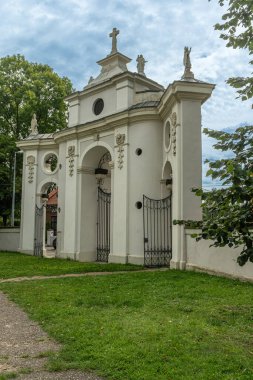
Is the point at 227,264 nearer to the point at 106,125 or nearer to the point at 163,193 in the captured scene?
the point at 163,193

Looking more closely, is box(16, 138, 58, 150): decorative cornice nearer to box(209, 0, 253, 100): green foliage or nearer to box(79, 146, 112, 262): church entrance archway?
box(79, 146, 112, 262): church entrance archway

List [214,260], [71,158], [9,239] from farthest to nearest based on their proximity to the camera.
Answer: [9,239], [71,158], [214,260]

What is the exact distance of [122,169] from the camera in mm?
16234

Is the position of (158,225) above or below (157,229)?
above

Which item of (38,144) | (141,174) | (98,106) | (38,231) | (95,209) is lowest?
(38,231)

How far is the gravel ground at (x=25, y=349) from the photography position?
402 cm

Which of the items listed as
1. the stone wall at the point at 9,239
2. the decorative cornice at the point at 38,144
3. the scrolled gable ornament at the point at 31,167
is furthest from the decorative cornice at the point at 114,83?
the stone wall at the point at 9,239

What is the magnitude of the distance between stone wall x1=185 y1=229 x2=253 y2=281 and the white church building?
0.36 metres

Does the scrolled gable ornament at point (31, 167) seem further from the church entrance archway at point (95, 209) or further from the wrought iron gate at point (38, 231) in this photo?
the church entrance archway at point (95, 209)

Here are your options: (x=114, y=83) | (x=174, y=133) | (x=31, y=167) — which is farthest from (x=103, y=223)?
(x=174, y=133)

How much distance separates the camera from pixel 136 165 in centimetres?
1585

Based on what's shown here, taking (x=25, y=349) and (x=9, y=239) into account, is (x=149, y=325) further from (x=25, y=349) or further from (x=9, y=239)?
(x=9, y=239)

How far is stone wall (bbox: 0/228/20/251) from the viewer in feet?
74.7

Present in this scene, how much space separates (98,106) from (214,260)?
10196 millimetres
